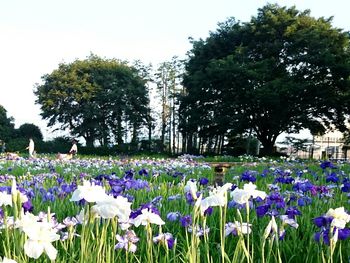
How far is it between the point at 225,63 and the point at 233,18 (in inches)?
261

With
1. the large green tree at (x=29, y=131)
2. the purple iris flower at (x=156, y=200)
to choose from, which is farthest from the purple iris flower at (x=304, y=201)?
the large green tree at (x=29, y=131)

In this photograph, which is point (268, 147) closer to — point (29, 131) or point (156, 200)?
point (29, 131)

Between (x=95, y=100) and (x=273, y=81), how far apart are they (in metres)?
17.3

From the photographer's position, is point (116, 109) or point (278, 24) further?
point (116, 109)

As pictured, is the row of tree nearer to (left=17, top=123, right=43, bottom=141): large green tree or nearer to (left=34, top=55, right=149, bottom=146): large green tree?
(left=34, top=55, right=149, bottom=146): large green tree

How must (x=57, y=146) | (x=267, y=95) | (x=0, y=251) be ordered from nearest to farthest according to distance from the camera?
(x=0, y=251) < (x=267, y=95) < (x=57, y=146)

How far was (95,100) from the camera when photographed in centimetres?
3766

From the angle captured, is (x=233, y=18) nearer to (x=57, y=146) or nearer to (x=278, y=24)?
(x=278, y=24)

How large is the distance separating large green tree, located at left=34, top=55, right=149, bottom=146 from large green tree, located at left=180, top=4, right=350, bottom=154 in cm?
801

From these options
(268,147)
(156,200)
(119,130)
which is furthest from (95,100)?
(156,200)

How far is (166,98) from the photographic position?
1489 inches

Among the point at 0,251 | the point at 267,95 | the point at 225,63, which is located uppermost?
the point at 225,63

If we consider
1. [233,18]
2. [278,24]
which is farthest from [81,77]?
[278,24]

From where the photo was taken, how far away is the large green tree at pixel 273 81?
26156 mm
